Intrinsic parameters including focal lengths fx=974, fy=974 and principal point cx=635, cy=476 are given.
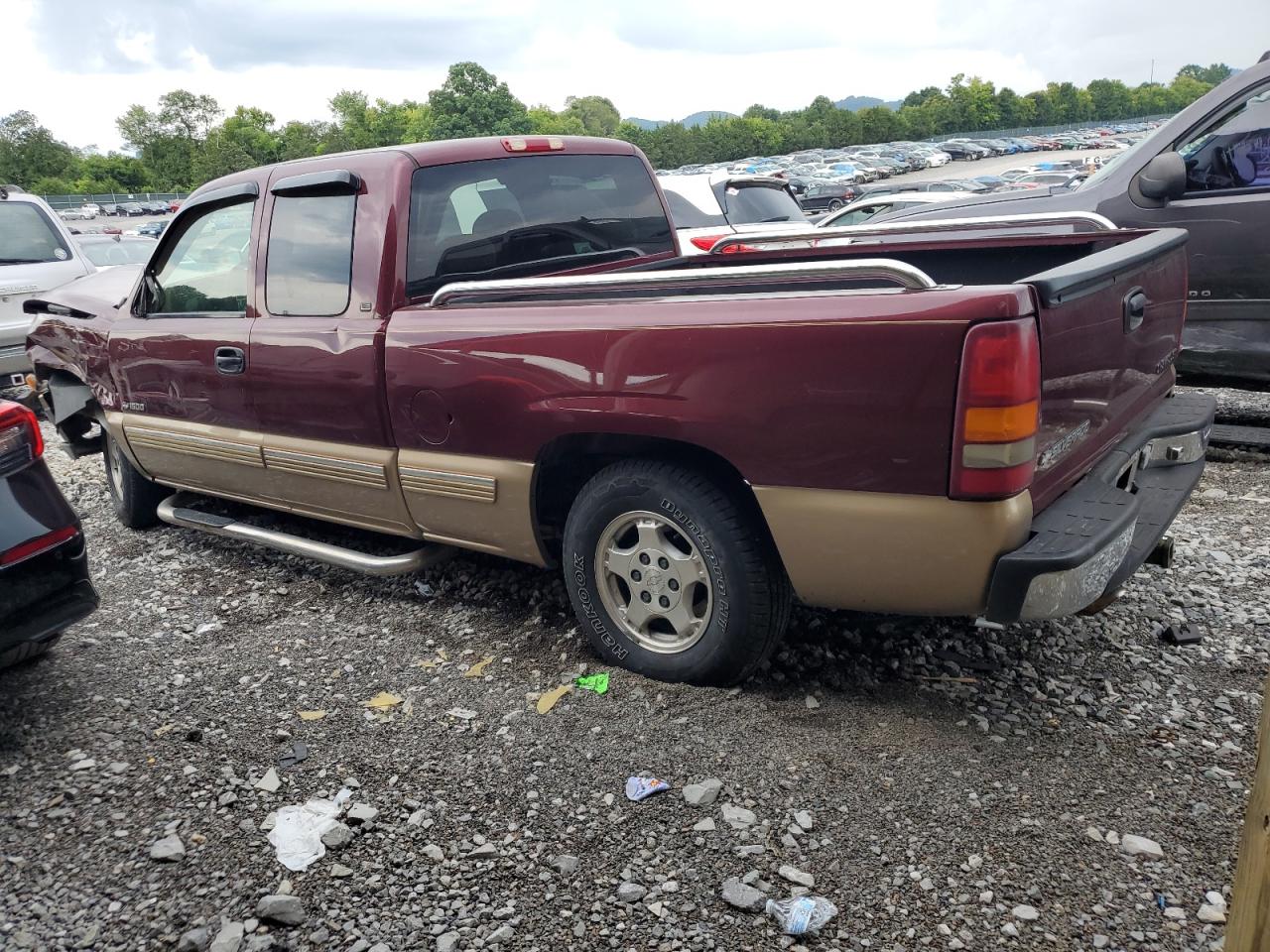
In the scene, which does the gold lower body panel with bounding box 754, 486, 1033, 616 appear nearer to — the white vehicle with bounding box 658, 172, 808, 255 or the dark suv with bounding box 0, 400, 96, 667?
the dark suv with bounding box 0, 400, 96, 667

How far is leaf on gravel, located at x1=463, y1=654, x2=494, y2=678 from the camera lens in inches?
143

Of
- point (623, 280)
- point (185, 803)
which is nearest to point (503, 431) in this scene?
point (623, 280)

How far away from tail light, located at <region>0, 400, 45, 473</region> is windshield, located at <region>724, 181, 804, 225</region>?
731cm

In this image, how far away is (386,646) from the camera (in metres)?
3.90

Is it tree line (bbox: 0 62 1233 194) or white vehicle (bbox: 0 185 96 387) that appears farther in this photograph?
tree line (bbox: 0 62 1233 194)

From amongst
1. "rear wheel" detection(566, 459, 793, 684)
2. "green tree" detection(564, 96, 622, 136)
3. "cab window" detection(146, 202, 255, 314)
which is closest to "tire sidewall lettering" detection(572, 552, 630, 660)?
"rear wheel" detection(566, 459, 793, 684)

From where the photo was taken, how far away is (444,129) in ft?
319

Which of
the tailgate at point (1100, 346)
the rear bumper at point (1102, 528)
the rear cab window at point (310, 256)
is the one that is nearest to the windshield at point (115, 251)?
the rear cab window at point (310, 256)

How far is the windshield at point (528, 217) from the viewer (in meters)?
3.83

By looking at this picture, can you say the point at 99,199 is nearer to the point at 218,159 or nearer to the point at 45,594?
the point at 218,159

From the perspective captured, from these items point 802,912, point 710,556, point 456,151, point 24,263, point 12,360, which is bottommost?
point 802,912

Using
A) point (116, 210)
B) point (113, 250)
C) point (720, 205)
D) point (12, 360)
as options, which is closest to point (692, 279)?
point (720, 205)

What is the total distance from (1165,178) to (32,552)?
5.94 metres

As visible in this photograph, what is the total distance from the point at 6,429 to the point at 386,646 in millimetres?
1540
